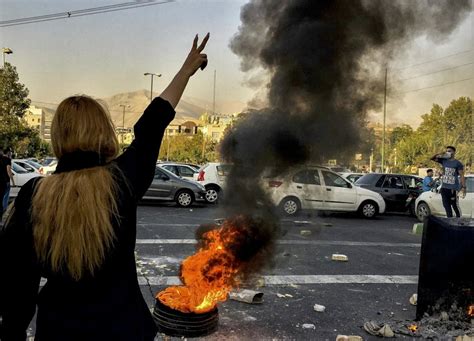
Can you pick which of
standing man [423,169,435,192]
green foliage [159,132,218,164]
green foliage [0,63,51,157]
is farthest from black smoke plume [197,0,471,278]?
green foliage [159,132,218,164]

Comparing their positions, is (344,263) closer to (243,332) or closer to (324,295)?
(324,295)

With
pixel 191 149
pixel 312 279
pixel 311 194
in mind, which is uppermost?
pixel 191 149

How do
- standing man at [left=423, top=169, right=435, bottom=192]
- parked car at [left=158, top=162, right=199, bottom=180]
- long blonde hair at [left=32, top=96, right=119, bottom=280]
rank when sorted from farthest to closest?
parked car at [left=158, top=162, right=199, bottom=180], standing man at [left=423, top=169, right=435, bottom=192], long blonde hair at [left=32, top=96, right=119, bottom=280]

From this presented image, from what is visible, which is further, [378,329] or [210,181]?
[210,181]

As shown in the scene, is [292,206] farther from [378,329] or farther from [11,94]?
[11,94]

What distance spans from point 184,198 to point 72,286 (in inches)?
516

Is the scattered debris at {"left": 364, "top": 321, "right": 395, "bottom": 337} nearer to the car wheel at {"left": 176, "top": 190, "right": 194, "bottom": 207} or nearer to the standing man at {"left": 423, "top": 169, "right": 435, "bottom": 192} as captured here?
the car wheel at {"left": 176, "top": 190, "right": 194, "bottom": 207}

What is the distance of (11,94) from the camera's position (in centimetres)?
2588

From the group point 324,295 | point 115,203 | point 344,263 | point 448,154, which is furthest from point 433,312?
point 448,154

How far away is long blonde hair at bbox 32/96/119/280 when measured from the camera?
5.23 feet

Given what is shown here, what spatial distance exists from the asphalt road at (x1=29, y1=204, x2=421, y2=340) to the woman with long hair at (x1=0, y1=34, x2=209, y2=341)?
248cm

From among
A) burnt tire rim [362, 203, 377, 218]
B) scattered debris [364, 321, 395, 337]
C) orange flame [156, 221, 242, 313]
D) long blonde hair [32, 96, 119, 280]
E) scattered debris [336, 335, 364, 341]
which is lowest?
scattered debris [364, 321, 395, 337]

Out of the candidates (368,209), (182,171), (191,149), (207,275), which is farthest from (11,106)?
(191,149)

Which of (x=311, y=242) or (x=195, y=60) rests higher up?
(x=195, y=60)
